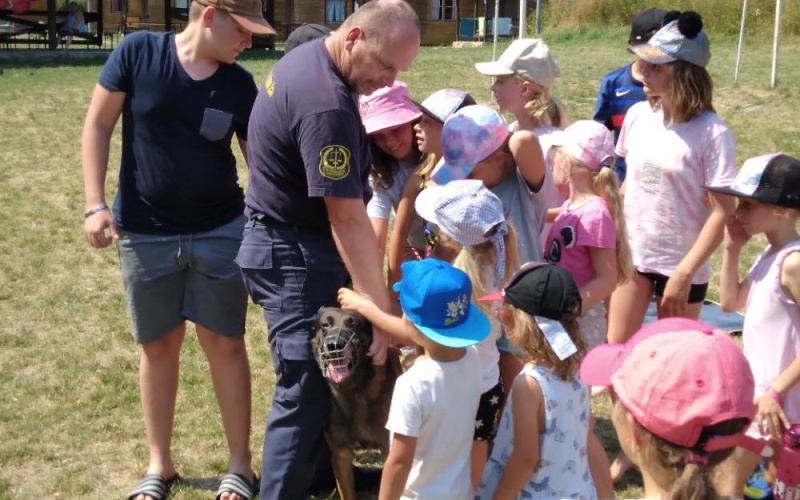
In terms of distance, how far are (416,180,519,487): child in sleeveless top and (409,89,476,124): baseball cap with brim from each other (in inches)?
19.7

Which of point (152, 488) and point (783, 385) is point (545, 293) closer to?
point (783, 385)

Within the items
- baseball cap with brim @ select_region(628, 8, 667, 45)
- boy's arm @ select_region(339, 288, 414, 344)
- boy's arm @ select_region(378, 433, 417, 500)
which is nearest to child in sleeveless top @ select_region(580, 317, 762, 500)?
boy's arm @ select_region(378, 433, 417, 500)

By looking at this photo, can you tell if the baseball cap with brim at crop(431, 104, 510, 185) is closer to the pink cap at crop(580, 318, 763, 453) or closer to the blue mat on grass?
the pink cap at crop(580, 318, 763, 453)

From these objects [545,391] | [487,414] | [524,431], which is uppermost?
[545,391]

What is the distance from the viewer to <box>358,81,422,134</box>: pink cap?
3697 mm

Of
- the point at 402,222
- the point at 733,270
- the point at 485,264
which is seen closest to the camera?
the point at 485,264

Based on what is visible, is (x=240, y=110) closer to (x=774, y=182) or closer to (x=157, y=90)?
(x=157, y=90)

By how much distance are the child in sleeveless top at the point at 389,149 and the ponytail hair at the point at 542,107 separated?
0.60m

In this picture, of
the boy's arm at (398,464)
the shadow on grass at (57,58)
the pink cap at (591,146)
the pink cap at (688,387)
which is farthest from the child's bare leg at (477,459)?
the shadow on grass at (57,58)

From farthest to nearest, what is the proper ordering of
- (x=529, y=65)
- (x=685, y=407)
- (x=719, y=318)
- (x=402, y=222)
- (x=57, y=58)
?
(x=57, y=58) → (x=719, y=318) → (x=529, y=65) → (x=402, y=222) → (x=685, y=407)

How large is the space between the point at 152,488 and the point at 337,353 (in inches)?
49.2

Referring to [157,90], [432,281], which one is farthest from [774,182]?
[157,90]

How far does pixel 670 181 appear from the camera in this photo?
3.84 metres

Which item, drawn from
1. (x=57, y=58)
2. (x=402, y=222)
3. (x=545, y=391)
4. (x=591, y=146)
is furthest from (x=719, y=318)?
(x=57, y=58)
